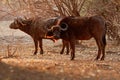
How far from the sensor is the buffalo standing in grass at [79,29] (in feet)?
53.0

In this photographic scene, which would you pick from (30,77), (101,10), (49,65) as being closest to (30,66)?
(49,65)

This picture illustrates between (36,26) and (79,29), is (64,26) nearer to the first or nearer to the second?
(79,29)

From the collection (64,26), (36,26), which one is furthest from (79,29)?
(36,26)

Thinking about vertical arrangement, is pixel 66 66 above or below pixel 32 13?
below

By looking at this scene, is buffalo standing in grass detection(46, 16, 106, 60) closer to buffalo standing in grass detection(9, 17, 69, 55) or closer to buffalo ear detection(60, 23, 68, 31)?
buffalo ear detection(60, 23, 68, 31)

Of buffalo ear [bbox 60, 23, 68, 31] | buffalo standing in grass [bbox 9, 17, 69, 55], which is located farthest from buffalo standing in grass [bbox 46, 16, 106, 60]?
buffalo standing in grass [bbox 9, 17, 69, 55]

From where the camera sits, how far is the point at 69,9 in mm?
23656

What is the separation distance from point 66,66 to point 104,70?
1.14 m

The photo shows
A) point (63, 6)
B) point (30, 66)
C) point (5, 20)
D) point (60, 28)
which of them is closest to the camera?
point (30, 66)

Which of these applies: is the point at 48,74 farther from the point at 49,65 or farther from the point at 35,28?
the point at 35,28

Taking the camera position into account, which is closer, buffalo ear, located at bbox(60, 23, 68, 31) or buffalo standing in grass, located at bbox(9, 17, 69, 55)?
buffalo ear, located at bbox(60, 23, 68, 31)

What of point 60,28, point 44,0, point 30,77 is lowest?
point 30,77

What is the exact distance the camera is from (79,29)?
1642 cm

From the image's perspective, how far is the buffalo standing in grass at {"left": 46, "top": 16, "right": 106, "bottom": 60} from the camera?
16.1 m
